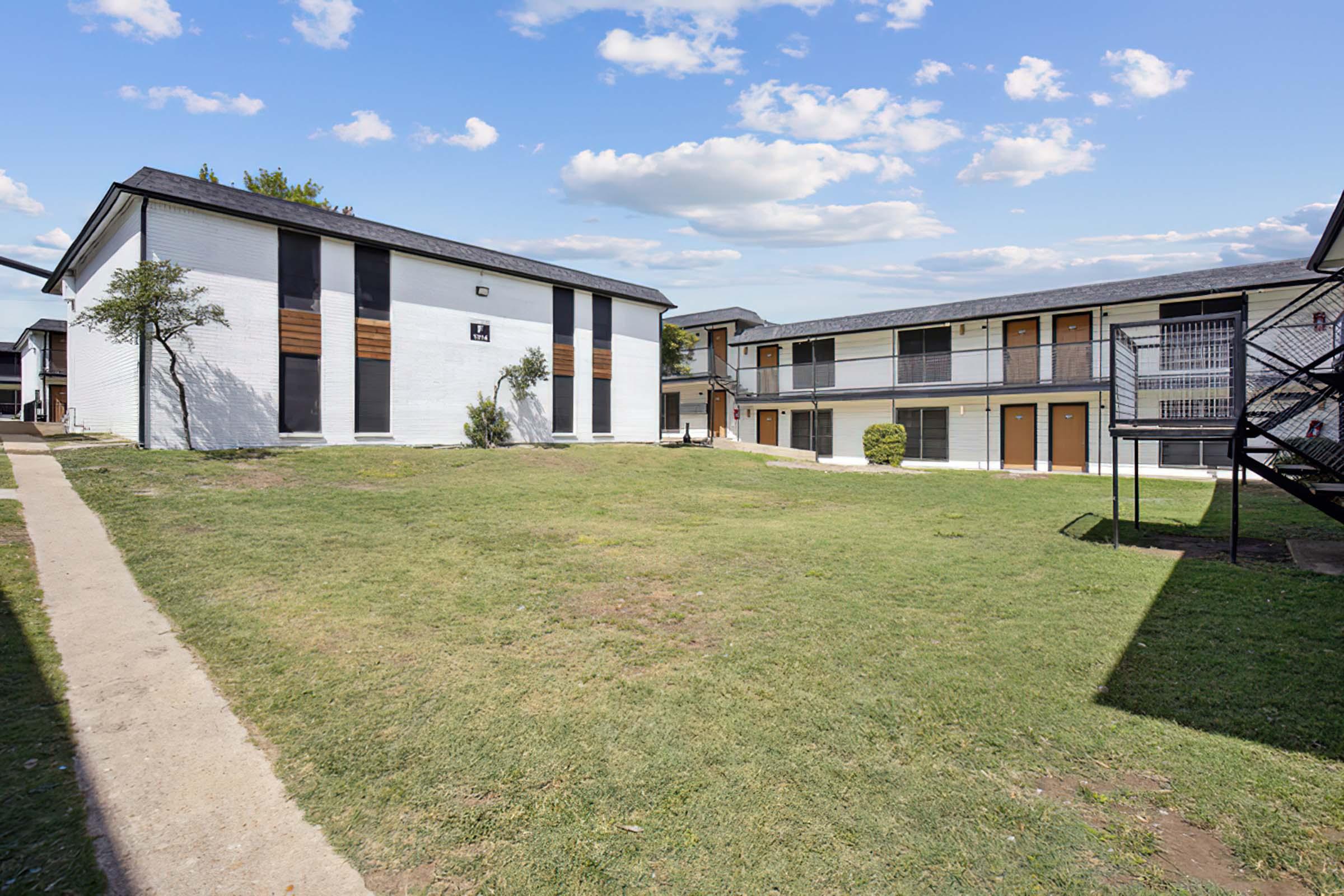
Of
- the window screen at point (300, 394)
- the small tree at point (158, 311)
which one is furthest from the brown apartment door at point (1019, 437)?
the small tree at point (158, 311)

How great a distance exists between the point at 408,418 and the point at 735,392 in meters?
14.4

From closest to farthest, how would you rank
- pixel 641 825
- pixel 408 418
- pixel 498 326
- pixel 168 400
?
pixel 641 825, pixel 168 400, pixel 408 418, pixel 498 326

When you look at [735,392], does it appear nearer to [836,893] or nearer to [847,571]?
[847,571]

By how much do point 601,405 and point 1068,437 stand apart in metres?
15.4

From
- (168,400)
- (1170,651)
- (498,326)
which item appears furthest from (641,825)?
(498,326)

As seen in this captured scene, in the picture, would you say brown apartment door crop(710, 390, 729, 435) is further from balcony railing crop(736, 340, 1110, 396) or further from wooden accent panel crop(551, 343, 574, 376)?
wooden accent panel crop(551, 343, 574, 376)

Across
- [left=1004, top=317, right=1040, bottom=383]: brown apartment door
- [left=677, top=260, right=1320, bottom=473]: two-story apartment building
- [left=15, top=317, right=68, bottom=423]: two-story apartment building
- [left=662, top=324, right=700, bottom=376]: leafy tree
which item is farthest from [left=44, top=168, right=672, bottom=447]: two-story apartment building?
[left=1004, top=317, right=1040, bottom=383]: brown apartment door

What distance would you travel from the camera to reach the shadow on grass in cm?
352

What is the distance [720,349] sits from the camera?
30.4 meters

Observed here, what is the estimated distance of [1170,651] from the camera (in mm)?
4520

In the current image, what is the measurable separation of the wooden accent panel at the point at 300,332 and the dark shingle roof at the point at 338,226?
2093 millimetres

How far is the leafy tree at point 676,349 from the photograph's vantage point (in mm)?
28766

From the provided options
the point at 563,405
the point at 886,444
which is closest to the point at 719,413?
the point at 886,444

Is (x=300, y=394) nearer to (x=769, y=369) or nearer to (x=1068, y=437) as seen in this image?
(x=769, y=369)
